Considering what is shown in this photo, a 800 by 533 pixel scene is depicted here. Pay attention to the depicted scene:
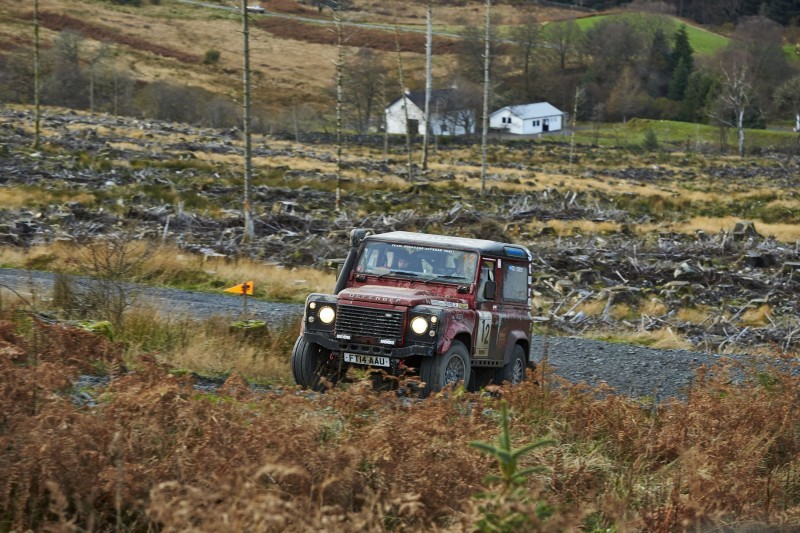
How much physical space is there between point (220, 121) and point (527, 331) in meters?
70.7

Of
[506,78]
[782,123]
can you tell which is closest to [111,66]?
[506,78]

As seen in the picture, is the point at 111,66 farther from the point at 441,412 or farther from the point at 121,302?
the point at 441,412

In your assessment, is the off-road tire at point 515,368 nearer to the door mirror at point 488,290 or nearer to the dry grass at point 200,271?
the door mirror at point 488,290

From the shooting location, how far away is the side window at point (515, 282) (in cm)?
1249

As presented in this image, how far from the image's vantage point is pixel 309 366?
36.0 ft

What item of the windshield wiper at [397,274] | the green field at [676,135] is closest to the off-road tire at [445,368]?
the windshield wiper at [397,274]

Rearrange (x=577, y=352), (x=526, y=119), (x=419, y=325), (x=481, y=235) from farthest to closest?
(x=526, y=119)
(x=481, y=235)
(x=577, y=352)
(x=419, y=325)

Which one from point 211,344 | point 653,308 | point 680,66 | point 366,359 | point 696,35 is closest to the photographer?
point 366,359

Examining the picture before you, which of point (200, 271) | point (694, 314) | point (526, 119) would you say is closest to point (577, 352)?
point (694, 314)

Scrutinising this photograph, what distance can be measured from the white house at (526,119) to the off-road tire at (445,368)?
9457 centimetres

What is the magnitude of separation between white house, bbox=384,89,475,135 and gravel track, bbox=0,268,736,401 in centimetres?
6916

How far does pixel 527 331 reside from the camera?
13203 mm

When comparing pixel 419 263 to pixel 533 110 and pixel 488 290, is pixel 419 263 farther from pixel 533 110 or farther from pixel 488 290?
pixel 533 110

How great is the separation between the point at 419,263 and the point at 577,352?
578 centimetres
